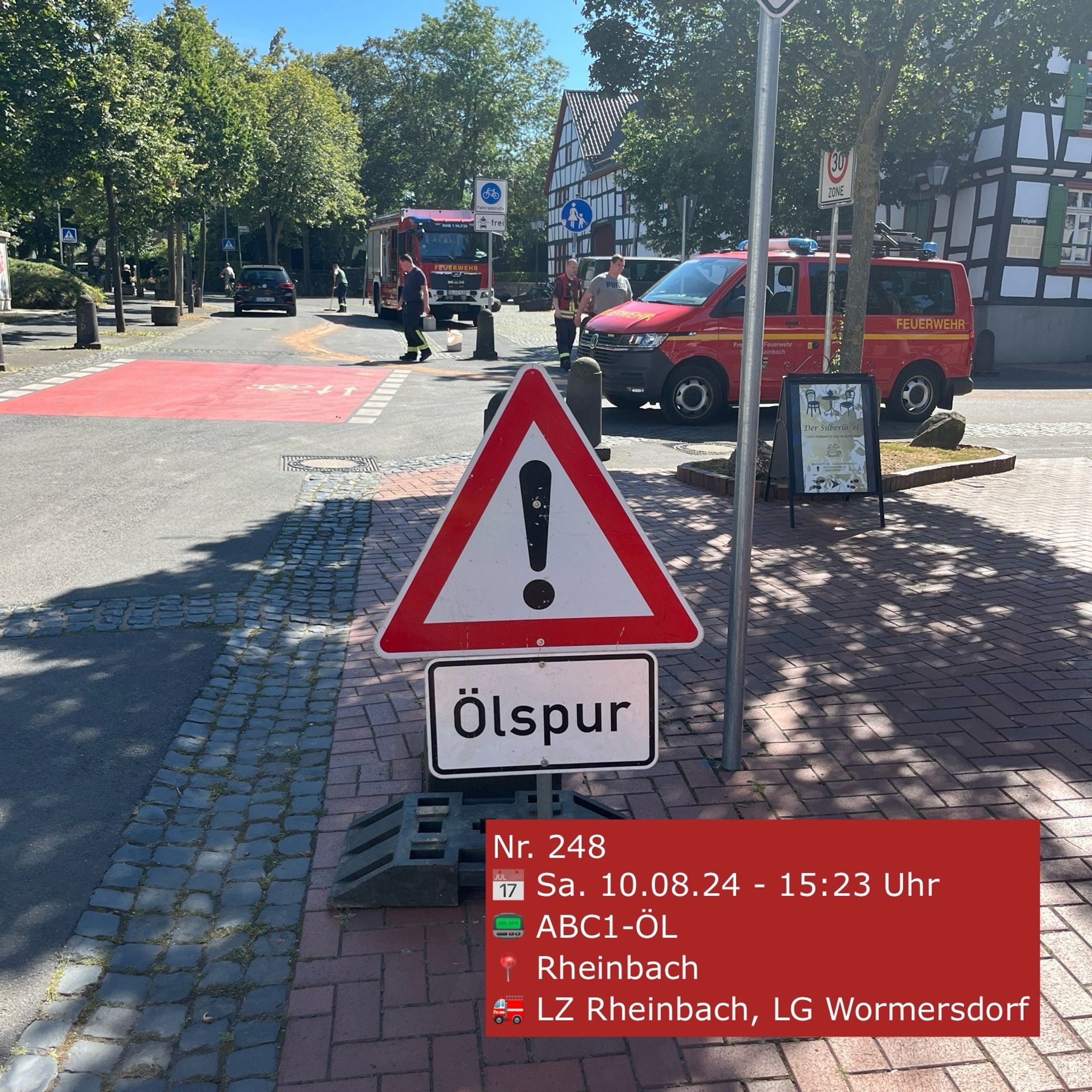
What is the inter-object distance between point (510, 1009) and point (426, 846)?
88 cm

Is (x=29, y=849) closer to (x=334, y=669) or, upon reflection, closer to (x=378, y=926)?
(x=378, y=926)

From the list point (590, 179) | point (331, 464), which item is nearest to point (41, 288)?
point (331, 464)

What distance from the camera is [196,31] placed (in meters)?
35.2

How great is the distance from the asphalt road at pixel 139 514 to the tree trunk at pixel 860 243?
6.18ft

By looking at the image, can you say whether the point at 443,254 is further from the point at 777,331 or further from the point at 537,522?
the point at 537,522

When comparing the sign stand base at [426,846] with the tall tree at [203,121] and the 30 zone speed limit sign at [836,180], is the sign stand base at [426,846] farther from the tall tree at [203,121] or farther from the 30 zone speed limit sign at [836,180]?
the tall tree at [203,121]

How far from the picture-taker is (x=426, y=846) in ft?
12.4

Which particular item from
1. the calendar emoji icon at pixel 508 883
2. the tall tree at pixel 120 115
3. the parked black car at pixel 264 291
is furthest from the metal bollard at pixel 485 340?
the calendar emoji icon at pixel 508 883

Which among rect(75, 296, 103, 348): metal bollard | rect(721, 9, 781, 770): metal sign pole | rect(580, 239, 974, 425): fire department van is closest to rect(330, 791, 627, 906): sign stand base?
rect(721, 9, 781, 770): metal sign pole

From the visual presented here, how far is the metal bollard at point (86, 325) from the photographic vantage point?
22031 millimetres

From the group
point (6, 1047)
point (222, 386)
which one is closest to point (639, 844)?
point (6, 1047)

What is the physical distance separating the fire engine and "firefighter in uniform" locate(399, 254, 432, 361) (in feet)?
57.0

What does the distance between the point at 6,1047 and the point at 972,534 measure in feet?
24.2

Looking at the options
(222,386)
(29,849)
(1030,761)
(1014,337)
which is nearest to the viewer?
(29,849)
